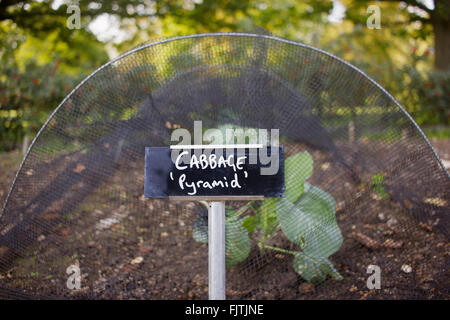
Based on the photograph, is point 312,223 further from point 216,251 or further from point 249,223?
point 216,251

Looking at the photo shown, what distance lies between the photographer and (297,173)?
2.43 meters

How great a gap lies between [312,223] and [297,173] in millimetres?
332

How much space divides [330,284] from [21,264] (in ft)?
6.15

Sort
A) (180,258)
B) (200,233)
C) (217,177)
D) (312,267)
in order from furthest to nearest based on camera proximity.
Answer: (180,258)
(200,233)
(312,267)
(217,177)

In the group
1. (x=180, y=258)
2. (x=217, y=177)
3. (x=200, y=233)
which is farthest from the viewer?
(x=180, y=258)

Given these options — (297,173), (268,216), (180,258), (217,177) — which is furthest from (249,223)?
(217,177)

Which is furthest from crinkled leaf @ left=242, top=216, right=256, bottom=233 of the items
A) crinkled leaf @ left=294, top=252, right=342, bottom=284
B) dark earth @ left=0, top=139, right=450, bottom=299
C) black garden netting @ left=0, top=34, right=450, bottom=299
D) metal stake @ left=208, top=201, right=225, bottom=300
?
metal stake @ left=208, top=201, right=225, bottom=300

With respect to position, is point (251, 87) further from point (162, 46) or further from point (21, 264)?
point (21, 264)

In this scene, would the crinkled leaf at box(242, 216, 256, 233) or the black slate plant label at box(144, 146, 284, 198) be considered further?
the crinkled leaf at box(242, 216, 256, 233)

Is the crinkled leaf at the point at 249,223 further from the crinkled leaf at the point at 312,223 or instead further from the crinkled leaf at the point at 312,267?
the crinkled leaf at the point at 312,267

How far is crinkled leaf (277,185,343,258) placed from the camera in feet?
7.43

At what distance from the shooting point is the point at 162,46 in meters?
2.23

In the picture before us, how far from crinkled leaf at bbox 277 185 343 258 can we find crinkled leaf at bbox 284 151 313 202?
0.20 ft

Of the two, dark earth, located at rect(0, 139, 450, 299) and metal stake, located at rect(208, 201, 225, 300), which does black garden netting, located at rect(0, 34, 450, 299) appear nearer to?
dark earth, located at rect(0, 139, 450, 299)
